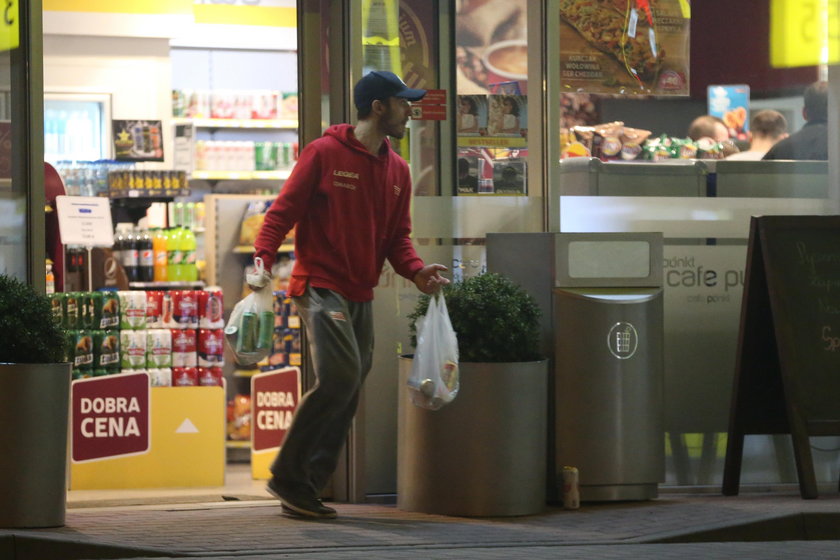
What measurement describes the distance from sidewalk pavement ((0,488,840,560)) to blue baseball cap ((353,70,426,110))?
5.38 feet

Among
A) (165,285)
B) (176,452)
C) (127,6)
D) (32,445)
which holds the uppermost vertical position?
(127,6)

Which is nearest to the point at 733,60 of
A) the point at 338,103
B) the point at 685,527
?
the point at 338,103

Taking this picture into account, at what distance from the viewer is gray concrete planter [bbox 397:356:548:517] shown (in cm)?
575

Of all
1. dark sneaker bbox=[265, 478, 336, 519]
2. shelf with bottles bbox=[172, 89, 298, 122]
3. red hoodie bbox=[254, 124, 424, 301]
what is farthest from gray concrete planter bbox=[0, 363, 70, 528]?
shelf with bottles bbox=[172, 89, 298, 122]

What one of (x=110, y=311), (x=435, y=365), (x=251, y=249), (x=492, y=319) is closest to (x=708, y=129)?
(x=492, y=319)

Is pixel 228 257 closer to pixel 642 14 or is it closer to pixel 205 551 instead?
pixel 642 14

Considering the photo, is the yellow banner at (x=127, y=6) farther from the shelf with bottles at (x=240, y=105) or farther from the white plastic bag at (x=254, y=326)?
the white plastic bag at (x=254, y=326)

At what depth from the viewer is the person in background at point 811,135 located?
731cm

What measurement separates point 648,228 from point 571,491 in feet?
4.81

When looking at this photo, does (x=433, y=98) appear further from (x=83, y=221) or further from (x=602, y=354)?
(x=83, y=221)

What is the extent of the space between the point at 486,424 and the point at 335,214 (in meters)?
1.01

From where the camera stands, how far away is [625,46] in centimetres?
719

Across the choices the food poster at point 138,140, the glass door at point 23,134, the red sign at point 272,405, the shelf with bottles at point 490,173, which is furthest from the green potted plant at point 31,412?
the food poster at point 138,140

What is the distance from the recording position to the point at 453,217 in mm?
6633
